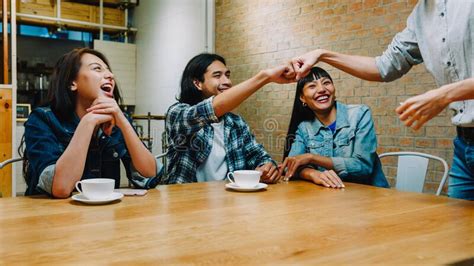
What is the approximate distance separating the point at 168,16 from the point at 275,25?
1.80 meters

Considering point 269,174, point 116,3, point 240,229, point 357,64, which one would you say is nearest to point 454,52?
point 357,64

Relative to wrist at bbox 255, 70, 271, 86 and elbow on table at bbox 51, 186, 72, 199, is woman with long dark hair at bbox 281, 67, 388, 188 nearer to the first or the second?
wrist at bbox 255, 70, 271, 86

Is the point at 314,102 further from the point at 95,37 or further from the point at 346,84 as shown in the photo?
→ the point at 95,37

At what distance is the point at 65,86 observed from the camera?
175 cm

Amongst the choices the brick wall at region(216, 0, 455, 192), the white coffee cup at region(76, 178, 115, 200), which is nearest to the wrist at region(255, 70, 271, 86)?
the white coffee cup at region(76, 178, 115, 200)

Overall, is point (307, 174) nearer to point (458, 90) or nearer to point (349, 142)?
point (349, 142)

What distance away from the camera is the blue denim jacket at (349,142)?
199 centimetres

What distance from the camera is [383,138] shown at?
12.0 feet

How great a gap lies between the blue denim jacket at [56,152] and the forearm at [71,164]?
1.2 inches

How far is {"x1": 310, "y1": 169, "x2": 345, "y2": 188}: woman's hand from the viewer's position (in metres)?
1.64

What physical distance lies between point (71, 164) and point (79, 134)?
4.2 inches

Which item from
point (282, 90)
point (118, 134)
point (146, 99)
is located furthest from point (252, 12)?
point (118, 134)

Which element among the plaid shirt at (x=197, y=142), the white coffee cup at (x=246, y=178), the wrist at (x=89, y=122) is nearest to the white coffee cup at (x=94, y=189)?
the wrist at (x=89, y=122)

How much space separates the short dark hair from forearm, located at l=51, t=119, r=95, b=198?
0.81 feet
